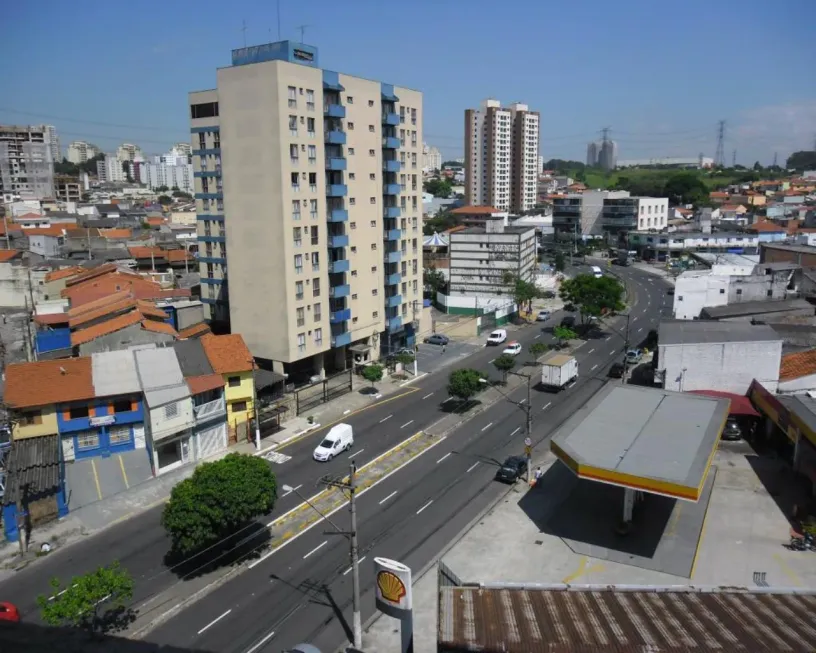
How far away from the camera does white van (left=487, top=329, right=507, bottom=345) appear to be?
2445 inches

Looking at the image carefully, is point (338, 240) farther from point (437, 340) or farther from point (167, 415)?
point (167, 415)

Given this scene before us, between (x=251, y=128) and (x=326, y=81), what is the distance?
21.6ft

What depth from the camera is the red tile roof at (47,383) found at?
3341 cm

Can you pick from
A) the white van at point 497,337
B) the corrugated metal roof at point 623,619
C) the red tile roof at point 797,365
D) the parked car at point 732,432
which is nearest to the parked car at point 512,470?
the corrugated metal roof at point 623,619

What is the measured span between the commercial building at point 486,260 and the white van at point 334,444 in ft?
131

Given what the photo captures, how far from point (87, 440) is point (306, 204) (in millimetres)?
19737

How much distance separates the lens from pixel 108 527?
29688 millimetres

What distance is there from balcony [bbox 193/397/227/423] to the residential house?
480mm

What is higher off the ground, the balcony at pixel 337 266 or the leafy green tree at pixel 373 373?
the balcony at pixel 337 266

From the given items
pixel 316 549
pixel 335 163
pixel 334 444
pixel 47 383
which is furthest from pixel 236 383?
pixel 335 163

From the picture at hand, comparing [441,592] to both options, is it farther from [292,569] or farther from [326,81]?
[326,81]

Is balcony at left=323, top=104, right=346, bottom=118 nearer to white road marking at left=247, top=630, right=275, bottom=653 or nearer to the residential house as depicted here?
the residential house

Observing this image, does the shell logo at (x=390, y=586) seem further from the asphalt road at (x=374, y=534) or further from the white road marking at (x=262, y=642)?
the white road marking at (x=262, y=642)

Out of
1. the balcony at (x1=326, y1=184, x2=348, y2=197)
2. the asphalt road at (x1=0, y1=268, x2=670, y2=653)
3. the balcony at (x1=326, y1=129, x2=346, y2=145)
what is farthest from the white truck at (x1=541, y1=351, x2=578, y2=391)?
the balcony at (x1=326, y1=129, x2=346, y2=145)
